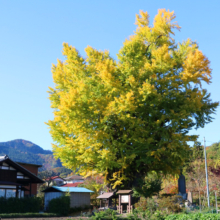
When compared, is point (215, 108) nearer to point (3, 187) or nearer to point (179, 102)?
point (179, 102)

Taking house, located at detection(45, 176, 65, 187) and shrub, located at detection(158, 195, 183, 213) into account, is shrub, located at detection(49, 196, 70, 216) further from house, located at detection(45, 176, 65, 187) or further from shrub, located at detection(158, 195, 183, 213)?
house, located at detection(45, 176, 65, 187)

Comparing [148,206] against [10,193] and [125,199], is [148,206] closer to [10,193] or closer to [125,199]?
[125,199]

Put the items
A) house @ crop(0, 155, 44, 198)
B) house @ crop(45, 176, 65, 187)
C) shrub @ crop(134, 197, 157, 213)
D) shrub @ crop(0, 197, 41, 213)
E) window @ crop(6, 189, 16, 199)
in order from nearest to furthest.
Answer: shrub @ crop(134, 197, 157, 213), shrub @ crop(0, 197, 41, 213), house @ crop(0, 155, 44, 198), window @ crop(6, 189, 16, 199), house @ crop(45, 176, 65, 187)

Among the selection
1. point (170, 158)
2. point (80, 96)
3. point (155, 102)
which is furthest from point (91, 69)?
point (170, 158)

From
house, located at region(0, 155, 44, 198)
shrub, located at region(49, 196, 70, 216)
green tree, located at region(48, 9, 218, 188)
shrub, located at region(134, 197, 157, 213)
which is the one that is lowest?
shrub, located at region(49, 196, 70, 216)

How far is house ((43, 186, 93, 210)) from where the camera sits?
31.2m

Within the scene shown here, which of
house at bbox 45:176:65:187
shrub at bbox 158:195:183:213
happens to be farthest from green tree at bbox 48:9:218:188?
house at bbox 45:176:65:187

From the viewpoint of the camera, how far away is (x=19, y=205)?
25250 millimetres

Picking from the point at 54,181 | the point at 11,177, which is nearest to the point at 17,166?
the point at 11,177

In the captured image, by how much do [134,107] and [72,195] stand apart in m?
18.9

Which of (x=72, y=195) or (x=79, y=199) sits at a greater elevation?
(x=72, y=195)

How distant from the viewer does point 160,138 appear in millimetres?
20750

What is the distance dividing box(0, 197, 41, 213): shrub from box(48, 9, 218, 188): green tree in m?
8.20

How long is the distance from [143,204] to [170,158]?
453cm
